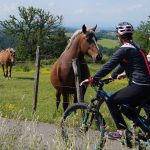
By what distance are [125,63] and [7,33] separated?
92.5 m

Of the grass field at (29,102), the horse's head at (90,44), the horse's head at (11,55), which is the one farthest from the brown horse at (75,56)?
the horse's head at (11,55)

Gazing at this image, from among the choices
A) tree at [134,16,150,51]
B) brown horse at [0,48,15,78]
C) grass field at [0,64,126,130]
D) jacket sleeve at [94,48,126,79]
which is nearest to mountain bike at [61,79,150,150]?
jacket sleeve at [94,48,126,79]

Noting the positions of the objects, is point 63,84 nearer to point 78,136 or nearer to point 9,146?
point 78,136

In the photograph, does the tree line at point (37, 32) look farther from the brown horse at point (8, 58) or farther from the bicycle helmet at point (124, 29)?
the bicycle helmet at point (124, 29)

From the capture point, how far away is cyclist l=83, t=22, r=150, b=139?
675cm

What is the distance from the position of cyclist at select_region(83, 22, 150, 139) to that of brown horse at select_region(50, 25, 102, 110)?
3589 mm

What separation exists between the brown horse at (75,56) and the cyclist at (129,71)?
11.8 ft

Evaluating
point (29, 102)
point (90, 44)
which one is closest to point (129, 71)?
point (90, 44)

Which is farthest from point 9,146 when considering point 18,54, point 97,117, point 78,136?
point 18,54

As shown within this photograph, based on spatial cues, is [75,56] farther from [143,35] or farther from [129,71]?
[143,35]

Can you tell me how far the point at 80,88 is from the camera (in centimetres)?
1031

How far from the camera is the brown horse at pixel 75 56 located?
10.6m

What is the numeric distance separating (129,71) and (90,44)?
3876 millimetres

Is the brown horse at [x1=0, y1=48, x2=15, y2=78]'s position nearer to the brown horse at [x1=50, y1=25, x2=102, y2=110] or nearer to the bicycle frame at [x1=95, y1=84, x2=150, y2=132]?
the brown horse at [x1=50, y1=25, x2=102, y2=110]
